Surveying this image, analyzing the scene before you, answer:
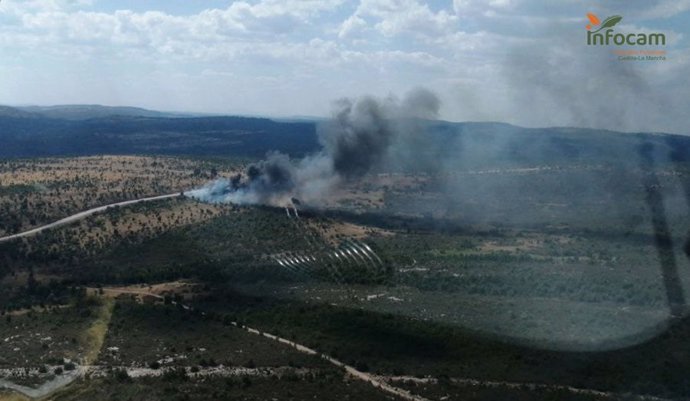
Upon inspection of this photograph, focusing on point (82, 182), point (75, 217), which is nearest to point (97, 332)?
point (75, 217)

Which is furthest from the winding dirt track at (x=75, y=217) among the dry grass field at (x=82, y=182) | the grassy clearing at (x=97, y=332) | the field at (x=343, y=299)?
the grassy clearing at (x=97, y=332)

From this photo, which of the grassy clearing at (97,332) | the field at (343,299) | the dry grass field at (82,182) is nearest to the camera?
the field at (343,299)

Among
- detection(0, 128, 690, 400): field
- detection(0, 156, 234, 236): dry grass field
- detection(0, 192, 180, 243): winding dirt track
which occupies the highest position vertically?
detection(0, 156, 234, 236): dry grass field

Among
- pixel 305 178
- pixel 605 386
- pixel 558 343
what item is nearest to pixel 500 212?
pixel 305 178

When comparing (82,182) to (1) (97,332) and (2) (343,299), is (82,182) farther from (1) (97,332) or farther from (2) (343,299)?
(2) (343,299)

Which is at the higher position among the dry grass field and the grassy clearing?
the dry grass field

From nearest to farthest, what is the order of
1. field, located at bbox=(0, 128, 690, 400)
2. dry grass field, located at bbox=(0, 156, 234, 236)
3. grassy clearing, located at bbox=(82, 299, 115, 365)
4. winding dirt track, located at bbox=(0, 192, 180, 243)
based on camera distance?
field, located at bbox=(0, 128, 690, 400) < grassy clearing, located at bbox=(82, 299, 115, 365) < winding dirt track, located at bbox=(0, 192, 180, 243) < dry grass field, located at bbox=(0, 156, 234, 236)

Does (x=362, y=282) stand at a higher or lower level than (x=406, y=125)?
lower

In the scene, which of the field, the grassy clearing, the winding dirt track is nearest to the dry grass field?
the field

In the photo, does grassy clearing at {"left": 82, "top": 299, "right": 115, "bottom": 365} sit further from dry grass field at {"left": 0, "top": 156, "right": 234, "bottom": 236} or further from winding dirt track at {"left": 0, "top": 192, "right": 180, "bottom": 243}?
dry grass field at {"left": 0, "top": 156, "right": 234, "bottom": 236}

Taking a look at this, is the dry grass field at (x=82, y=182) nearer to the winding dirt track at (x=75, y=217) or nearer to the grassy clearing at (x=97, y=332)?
the winding dirt track at (x=75, y=217)

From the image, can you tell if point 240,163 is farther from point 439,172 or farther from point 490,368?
point 490,368
